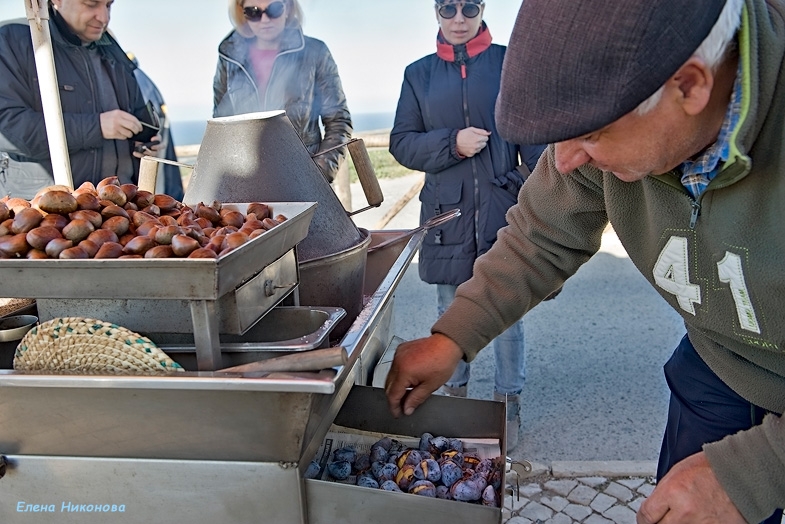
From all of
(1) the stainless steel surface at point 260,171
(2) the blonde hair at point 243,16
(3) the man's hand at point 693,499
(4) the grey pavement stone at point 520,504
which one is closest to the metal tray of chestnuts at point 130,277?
(1) the stainless steel surface at point 260,171

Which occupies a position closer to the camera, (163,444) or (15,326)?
(163,444)

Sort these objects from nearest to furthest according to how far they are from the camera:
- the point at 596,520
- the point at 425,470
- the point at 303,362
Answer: the point at 303,362
the point at 425,470
the point at 596,520

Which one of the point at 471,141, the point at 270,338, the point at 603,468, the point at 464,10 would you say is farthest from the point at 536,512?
the point at 464,10

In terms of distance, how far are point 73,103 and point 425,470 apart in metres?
2.67

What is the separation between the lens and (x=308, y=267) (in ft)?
6.44

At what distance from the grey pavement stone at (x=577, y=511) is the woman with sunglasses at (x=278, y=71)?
1921 millimetres

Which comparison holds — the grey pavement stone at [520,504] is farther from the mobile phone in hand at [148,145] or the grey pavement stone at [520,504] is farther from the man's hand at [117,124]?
the man's hand at [117,124]

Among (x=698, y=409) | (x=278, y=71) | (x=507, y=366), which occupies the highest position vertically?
(x=278, y=71)

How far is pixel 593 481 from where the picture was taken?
294cm

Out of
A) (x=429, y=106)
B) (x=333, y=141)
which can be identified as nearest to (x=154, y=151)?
(x=333, y=141)

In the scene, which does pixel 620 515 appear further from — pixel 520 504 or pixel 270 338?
pixel 270 338

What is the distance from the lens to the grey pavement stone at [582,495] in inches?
110

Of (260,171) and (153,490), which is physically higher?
(260,171)

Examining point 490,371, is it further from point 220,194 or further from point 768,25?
point 768,25
